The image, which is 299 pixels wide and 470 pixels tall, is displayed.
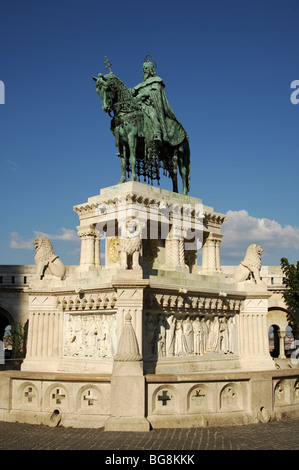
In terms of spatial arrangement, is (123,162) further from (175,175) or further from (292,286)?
(292,286)

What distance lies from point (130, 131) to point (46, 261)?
6.04 metres

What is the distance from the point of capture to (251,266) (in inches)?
704

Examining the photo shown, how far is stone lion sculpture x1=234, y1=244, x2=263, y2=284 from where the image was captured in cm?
1781

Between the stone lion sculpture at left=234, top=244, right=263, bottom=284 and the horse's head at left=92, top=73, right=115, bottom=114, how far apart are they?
7.54 metres

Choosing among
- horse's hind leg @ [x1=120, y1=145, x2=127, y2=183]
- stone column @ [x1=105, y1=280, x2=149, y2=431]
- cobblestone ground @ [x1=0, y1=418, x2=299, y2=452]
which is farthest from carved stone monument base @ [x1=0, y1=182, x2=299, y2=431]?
horse's hind leg @ [x1=120, y1=145, x2=127, y2=183]

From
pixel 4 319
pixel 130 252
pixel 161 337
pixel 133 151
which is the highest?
pixel 133 151

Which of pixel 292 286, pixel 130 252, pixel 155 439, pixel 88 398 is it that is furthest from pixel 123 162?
pixel 292 286

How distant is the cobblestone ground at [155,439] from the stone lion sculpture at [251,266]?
20.4ft

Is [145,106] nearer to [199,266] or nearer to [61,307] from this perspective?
[199,266]

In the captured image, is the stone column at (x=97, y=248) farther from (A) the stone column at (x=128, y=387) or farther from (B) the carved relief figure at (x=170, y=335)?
(A) the stone column at (x=128, y=387)

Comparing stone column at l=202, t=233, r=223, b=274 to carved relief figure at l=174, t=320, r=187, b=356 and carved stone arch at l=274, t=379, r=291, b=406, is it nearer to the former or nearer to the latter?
carved relief figure at l=174, t=320, r=187, b=356

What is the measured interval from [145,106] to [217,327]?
370 inches

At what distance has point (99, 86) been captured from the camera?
19359 millimetres

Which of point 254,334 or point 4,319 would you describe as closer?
point 254,334
